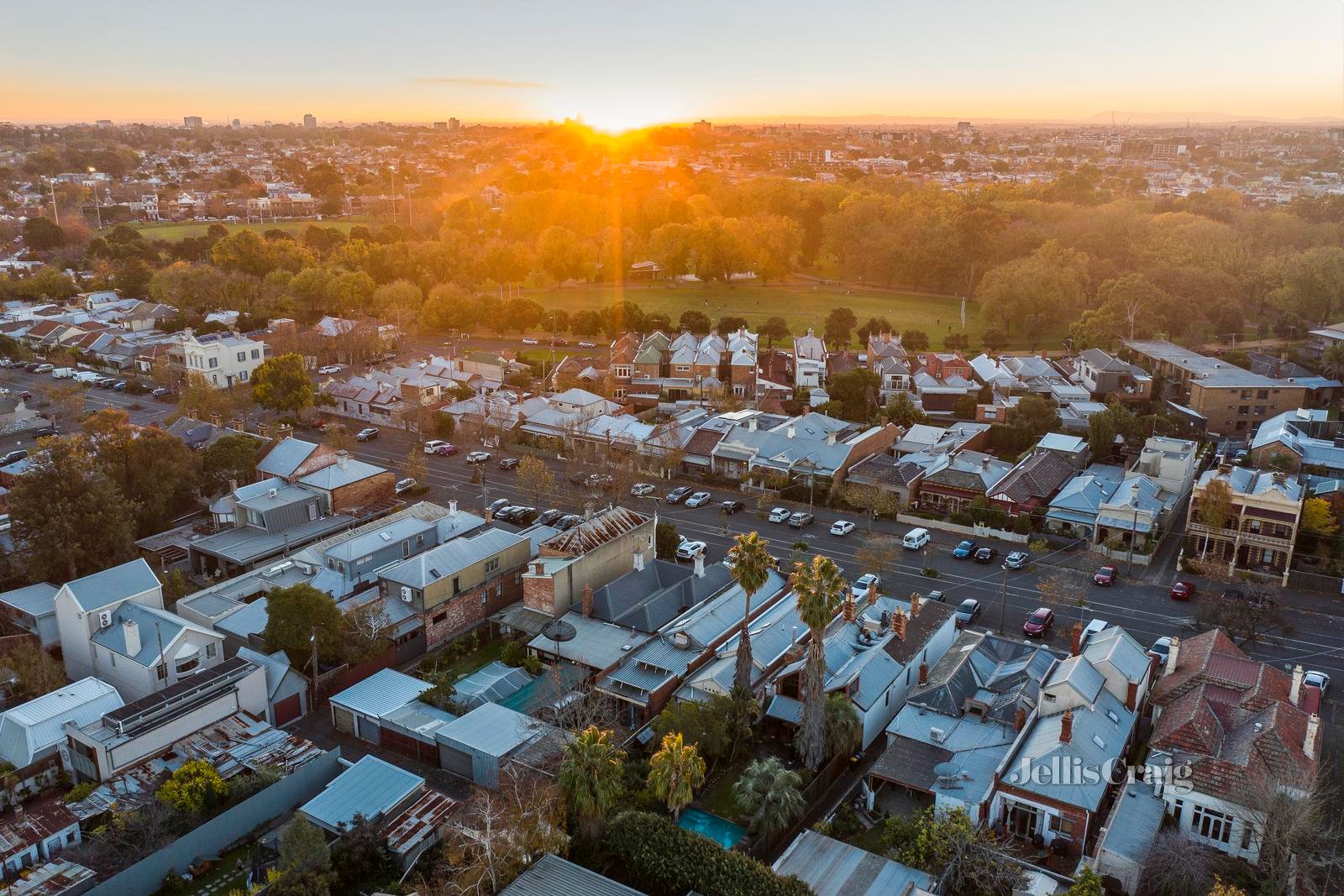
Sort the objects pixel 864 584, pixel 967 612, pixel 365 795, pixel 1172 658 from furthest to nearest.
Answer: pixel 864 584, pixel 967 612, pixel 1172 658, pixel 365 795

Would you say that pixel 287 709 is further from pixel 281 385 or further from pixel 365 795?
pixel 281 385

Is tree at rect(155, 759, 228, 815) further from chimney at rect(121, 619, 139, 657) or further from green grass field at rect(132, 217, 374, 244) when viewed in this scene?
green grass field at rect(132, 217, 374, 244)

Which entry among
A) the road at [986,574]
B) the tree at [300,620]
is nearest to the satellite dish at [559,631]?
the tree at [300,620]

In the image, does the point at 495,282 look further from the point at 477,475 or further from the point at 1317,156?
the point at 1317,156

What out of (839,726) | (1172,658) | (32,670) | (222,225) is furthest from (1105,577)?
(222,225)

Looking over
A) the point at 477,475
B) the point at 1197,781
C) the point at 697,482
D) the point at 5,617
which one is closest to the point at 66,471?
the point at 5,617
